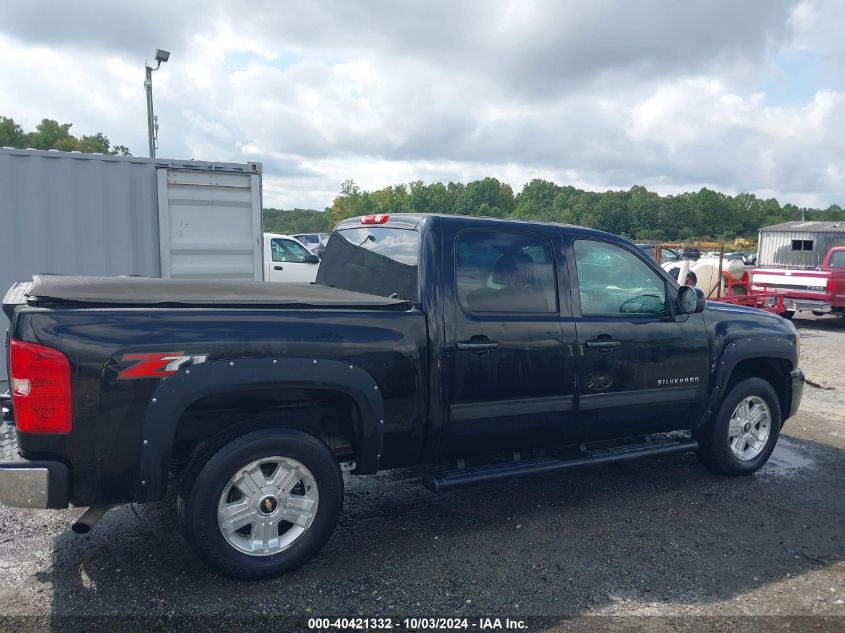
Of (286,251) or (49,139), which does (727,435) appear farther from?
(49,139)

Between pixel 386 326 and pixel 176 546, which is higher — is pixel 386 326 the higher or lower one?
the higher one

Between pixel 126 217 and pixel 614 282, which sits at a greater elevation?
pixel 126 217

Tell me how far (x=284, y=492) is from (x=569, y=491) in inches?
90.5

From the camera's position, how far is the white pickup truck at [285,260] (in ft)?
48.2

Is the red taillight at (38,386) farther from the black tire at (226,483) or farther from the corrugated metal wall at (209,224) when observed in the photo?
the corrugated metal wall at (209,224)

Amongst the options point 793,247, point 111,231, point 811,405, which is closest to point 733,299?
point 811,405

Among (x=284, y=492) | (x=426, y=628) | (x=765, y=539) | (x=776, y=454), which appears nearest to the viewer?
(x=426, y=628)

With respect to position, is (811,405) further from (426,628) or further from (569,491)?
(426,628)

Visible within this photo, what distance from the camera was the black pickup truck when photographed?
10.1ft

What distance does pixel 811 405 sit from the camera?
25.7 feet

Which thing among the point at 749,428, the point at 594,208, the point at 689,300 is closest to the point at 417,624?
the point at 689,300

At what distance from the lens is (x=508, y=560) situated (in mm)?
3807

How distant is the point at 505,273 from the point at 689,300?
1444mm

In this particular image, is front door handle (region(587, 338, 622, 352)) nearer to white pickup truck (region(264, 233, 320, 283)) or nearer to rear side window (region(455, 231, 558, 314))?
rear side window (region(455, 231, 558, 314))
